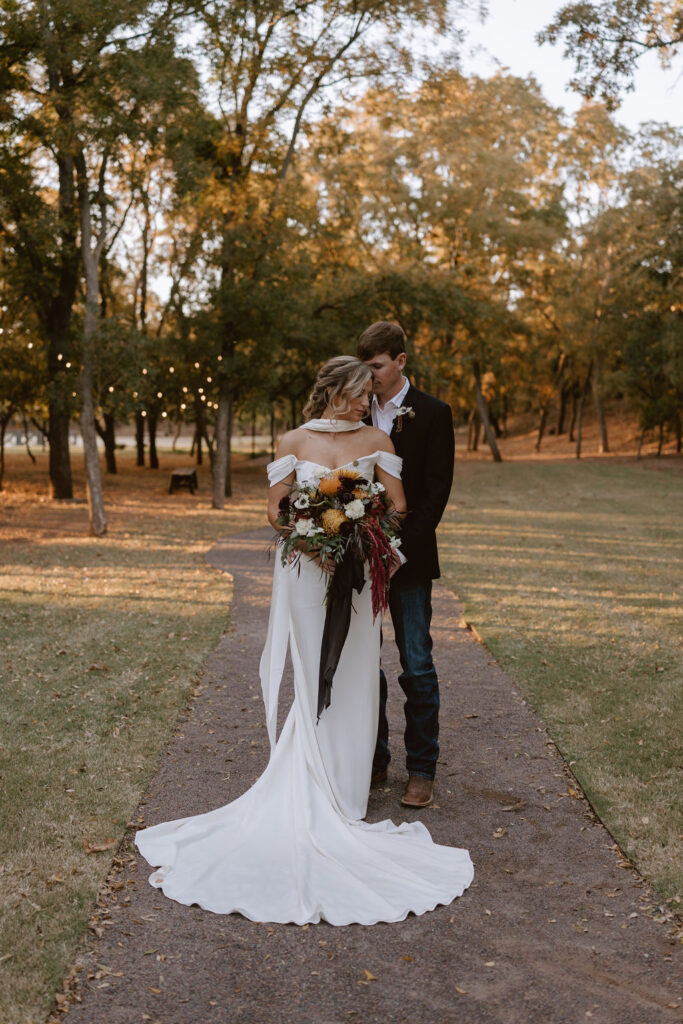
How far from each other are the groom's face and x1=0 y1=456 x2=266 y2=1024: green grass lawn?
2.62 meters

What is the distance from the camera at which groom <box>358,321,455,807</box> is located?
15.5ft

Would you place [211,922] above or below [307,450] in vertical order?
below

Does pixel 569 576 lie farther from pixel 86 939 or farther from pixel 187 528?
pixel 86 939

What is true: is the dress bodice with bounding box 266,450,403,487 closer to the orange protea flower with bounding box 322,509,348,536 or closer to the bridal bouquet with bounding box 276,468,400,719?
the bridal bouquet with bounding box 276,468,400,719

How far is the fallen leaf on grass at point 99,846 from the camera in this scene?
14.0 ft

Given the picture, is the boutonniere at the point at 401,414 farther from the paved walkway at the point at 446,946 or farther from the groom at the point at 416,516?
the paved walkway at the point at 446,946

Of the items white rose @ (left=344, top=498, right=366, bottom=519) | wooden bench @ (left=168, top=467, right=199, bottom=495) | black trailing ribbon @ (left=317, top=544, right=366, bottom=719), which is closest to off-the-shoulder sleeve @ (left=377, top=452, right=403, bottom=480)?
white rose @ (left=344, top=498, right=366, bottom=519)

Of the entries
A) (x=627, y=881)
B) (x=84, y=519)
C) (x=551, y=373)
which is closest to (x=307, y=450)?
(x=627, y=881)

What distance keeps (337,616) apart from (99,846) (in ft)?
5.24

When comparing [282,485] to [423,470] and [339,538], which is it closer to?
[339,538]

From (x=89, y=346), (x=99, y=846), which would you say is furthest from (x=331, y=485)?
(x=89, y=346)

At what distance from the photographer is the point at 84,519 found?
19672 millimetres

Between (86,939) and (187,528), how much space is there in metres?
14.9

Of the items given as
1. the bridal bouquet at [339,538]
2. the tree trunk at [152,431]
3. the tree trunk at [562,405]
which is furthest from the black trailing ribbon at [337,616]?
the tree trunk at [562,405]
